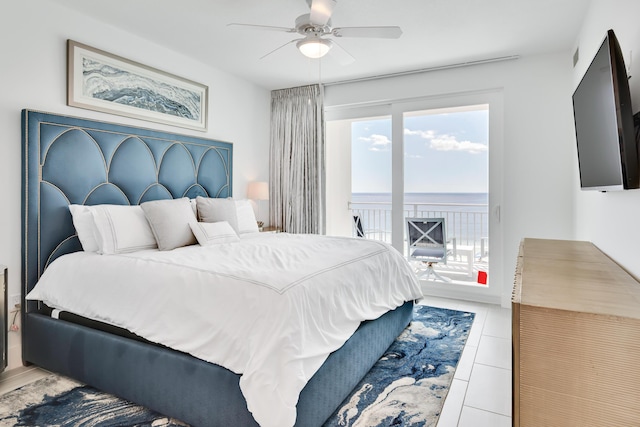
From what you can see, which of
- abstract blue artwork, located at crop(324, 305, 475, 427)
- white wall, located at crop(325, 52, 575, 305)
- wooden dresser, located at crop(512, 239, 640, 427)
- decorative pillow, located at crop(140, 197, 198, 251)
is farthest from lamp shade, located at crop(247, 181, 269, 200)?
wooden dresser, located at crop(512, 239, 640, 427)

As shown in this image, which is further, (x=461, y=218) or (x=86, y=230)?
(x=461, y=218)

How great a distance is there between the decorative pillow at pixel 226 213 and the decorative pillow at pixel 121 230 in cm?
56

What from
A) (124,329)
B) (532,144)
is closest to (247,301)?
(124,329)

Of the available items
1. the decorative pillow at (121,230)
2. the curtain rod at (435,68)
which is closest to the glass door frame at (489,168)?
the curtain rod at (435,68)

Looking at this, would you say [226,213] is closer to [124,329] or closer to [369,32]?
[124,329]

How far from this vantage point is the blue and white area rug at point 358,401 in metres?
1.92

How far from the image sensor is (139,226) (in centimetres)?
283

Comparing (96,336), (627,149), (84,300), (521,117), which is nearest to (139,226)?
(84,300)

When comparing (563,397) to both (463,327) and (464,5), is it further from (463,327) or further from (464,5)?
(464,5)

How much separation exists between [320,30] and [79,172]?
210 cm

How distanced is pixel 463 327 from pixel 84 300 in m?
2.96

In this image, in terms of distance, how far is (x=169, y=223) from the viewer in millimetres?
2873

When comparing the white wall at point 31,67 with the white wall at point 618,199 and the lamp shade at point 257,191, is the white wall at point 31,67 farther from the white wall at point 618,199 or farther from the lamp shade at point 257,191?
the white wall at point 618,199

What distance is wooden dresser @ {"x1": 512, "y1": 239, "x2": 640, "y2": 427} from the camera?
93cm
